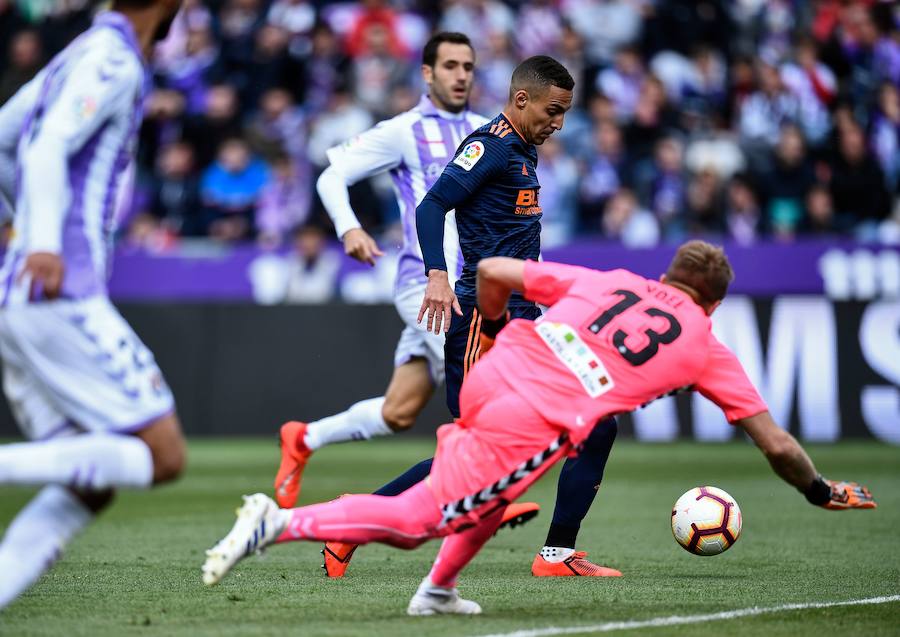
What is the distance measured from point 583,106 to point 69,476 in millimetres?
14450

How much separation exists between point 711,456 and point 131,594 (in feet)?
27.9

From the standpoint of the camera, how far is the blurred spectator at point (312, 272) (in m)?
16.0

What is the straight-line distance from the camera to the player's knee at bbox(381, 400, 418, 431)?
739 cm

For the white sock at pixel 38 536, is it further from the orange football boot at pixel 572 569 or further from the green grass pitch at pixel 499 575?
the orange football boot at pixel 572 569

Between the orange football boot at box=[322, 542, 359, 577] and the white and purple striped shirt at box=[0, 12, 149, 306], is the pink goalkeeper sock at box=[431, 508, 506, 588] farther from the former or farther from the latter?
the white and purple striped shirt at box=[0, 12, 149, 306]

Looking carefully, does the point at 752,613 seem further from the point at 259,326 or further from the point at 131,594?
the point at 259,326

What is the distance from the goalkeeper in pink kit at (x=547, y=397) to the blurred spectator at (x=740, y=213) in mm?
11293

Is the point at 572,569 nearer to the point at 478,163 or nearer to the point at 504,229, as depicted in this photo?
the point at 504,229

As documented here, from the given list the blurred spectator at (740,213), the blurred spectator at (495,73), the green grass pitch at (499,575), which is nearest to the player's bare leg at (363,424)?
the green grass pitch at (499,575)

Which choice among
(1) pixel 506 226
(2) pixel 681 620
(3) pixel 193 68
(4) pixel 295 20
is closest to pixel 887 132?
(4) pixel 295 20

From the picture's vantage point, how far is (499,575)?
695 centimetres

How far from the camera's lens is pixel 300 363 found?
1522cm

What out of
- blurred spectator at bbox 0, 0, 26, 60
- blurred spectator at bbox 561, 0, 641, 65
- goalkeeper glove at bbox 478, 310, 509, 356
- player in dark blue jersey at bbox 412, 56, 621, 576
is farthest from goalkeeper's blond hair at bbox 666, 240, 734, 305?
blurred spectator at bbox 0, 0, 26, 60

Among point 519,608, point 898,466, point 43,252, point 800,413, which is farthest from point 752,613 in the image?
point 800,413
